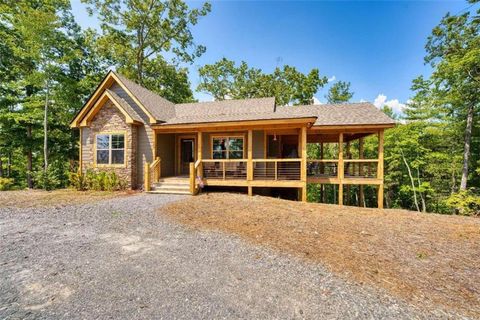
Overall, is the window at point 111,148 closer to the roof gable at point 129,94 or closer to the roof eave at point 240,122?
the roof gable at point 129,94

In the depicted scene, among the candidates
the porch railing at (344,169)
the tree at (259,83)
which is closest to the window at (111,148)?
the porch railing at (344,169)

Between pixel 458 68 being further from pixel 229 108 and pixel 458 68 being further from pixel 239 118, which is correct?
pixel 229 108

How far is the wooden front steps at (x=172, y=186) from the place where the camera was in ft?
33.7

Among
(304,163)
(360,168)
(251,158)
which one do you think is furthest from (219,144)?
(360,168)

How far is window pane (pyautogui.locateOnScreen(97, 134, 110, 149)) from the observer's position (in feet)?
38.8

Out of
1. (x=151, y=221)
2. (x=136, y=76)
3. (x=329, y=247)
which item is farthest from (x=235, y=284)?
(x=136, y=76)

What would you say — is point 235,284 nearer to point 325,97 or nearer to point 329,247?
point 329,247

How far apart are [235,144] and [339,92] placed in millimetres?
28608

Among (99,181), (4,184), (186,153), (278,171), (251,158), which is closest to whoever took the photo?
(251,158)

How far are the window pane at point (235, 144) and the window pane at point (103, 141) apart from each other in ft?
22.4

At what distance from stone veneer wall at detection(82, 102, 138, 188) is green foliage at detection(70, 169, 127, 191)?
0.92ft

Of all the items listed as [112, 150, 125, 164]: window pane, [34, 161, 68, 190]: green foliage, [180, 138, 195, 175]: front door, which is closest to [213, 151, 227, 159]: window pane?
[180, 138, 195, 175]: front door

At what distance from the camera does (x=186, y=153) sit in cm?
1353

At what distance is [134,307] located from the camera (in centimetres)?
258
